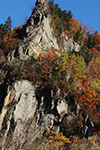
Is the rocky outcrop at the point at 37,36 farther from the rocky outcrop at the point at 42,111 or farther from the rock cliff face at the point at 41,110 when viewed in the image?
the rocky outcrop at the point at 42,111

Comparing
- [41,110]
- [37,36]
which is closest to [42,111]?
[41,110]

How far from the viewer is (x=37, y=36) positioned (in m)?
22.3

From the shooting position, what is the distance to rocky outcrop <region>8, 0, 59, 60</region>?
1986cm

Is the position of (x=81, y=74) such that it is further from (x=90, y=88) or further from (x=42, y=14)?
(x=42, y=14)

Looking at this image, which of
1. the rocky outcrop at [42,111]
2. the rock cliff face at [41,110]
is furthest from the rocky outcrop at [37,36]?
the rocky outcrop at [42,111]

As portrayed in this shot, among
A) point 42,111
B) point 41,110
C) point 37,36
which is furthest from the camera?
point 37,36

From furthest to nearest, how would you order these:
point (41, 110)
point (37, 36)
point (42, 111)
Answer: point (37, 36) → point (41, 110) → point (42, 111)

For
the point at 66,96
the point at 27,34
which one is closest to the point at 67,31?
the point at 27,34

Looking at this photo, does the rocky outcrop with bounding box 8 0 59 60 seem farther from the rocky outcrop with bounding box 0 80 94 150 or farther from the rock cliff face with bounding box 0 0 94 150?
the rocky outcrop with bounding box 0 80 94 150

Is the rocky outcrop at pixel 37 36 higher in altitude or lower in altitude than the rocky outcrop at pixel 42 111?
higher

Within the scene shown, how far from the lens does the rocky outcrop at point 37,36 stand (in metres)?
19.9

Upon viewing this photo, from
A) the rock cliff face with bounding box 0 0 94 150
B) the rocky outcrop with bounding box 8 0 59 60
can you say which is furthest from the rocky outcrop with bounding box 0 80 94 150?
the rocky outcrop with bounding box 8 0 59 60

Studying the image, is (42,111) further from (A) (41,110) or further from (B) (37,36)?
(B) (37,36)

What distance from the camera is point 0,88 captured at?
16.4m
